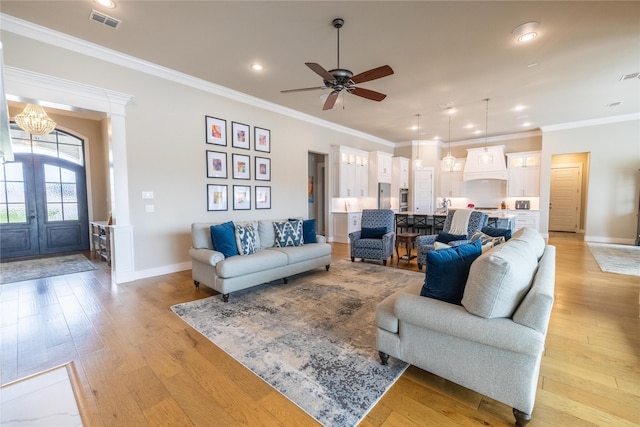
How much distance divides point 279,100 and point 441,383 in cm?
531

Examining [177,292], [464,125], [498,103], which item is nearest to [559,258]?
[498,103]

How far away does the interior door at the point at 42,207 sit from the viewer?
18.7 ft

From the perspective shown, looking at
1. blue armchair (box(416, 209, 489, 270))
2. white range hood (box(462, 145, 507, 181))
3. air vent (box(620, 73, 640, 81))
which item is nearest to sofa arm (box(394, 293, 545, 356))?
blue armchair (box(416, 209, 489, 270))

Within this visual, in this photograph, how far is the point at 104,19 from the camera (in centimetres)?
309

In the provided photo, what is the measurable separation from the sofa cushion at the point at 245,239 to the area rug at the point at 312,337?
1.81 ft

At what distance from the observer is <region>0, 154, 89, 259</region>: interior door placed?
225 inches

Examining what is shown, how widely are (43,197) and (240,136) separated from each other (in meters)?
4.69

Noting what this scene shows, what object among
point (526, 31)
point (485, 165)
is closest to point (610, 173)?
point (485, 165)

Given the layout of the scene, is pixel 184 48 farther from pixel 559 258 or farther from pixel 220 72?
pixel 559 258

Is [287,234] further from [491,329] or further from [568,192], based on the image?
[568,192]

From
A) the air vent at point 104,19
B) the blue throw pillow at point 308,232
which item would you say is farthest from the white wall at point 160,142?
the blue throw pillow at point 308,232

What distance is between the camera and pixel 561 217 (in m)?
9.76

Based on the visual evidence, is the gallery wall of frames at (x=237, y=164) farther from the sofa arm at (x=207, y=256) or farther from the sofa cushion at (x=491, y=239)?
the sofa cushion at (x=491, y=239)

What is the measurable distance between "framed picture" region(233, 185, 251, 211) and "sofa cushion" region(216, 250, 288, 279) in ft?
5.93
